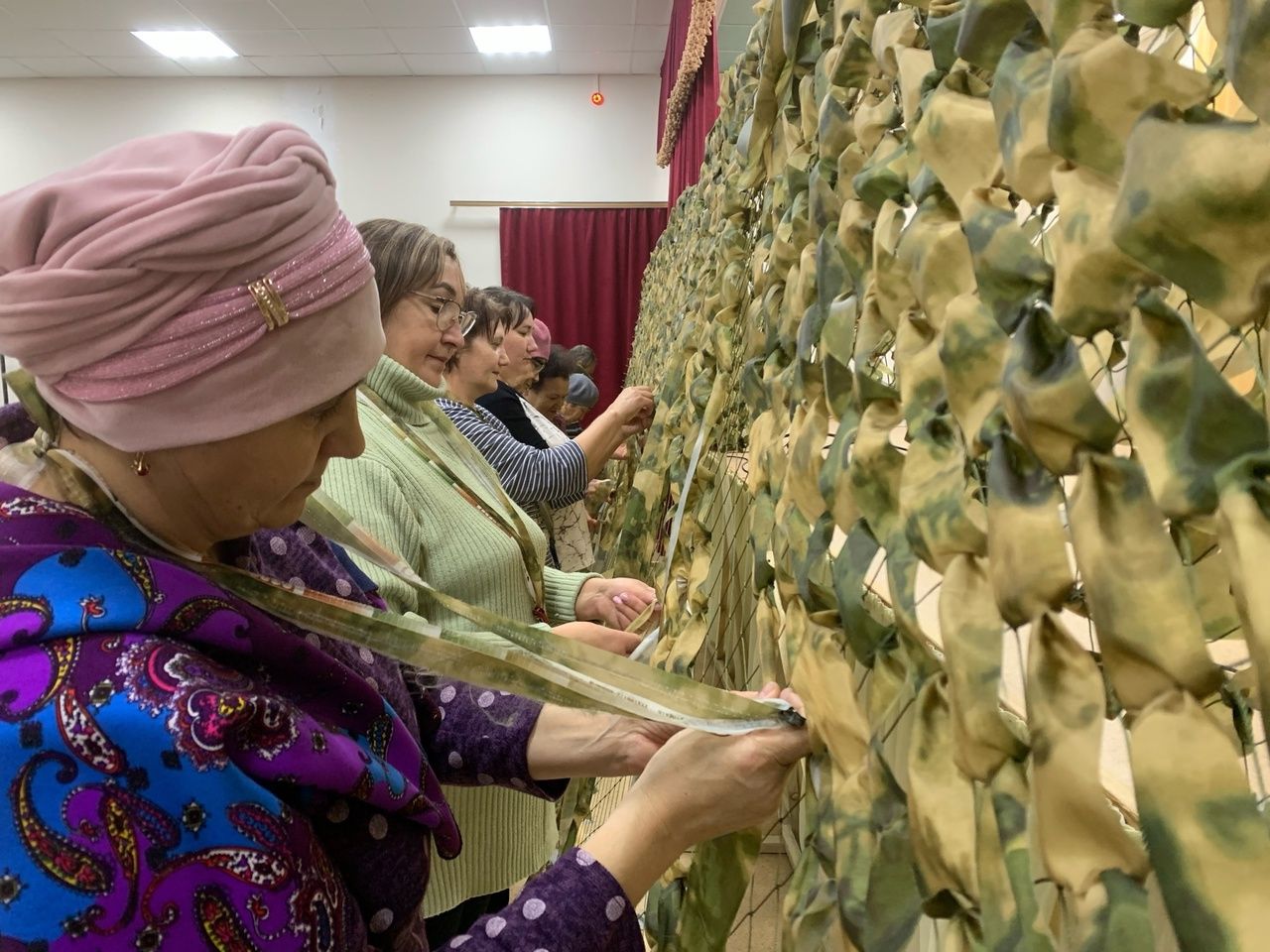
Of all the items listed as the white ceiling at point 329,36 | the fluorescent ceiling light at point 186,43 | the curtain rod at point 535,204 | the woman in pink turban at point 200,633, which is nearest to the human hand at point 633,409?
the woman in pink turban at point 200,633

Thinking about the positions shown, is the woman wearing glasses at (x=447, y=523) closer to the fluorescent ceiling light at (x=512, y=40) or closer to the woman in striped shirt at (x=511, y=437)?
the woman in striped shirt at (x=511, y=437)

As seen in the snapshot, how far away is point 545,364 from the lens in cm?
299

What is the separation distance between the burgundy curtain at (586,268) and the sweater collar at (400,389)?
4.25m

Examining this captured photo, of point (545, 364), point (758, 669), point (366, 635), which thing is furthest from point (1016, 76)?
point (545, 364)

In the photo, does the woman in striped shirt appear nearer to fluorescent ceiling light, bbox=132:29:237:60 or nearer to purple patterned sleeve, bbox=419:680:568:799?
purple patterned sleeve, bbox=419:680:568:799

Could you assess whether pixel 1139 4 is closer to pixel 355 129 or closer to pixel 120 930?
pixel 120 930

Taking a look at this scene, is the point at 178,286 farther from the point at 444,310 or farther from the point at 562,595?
the point at 562,595

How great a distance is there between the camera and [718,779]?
1.91 ft

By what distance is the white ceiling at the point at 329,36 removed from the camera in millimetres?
4387

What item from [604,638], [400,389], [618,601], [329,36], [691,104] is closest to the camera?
[604,638]

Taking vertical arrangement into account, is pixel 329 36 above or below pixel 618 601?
above

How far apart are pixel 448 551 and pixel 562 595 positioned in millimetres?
296

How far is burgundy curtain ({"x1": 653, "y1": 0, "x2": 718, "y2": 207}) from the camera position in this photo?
2824mm

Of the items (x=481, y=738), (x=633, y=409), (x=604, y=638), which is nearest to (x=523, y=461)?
(x=633, y=409)
